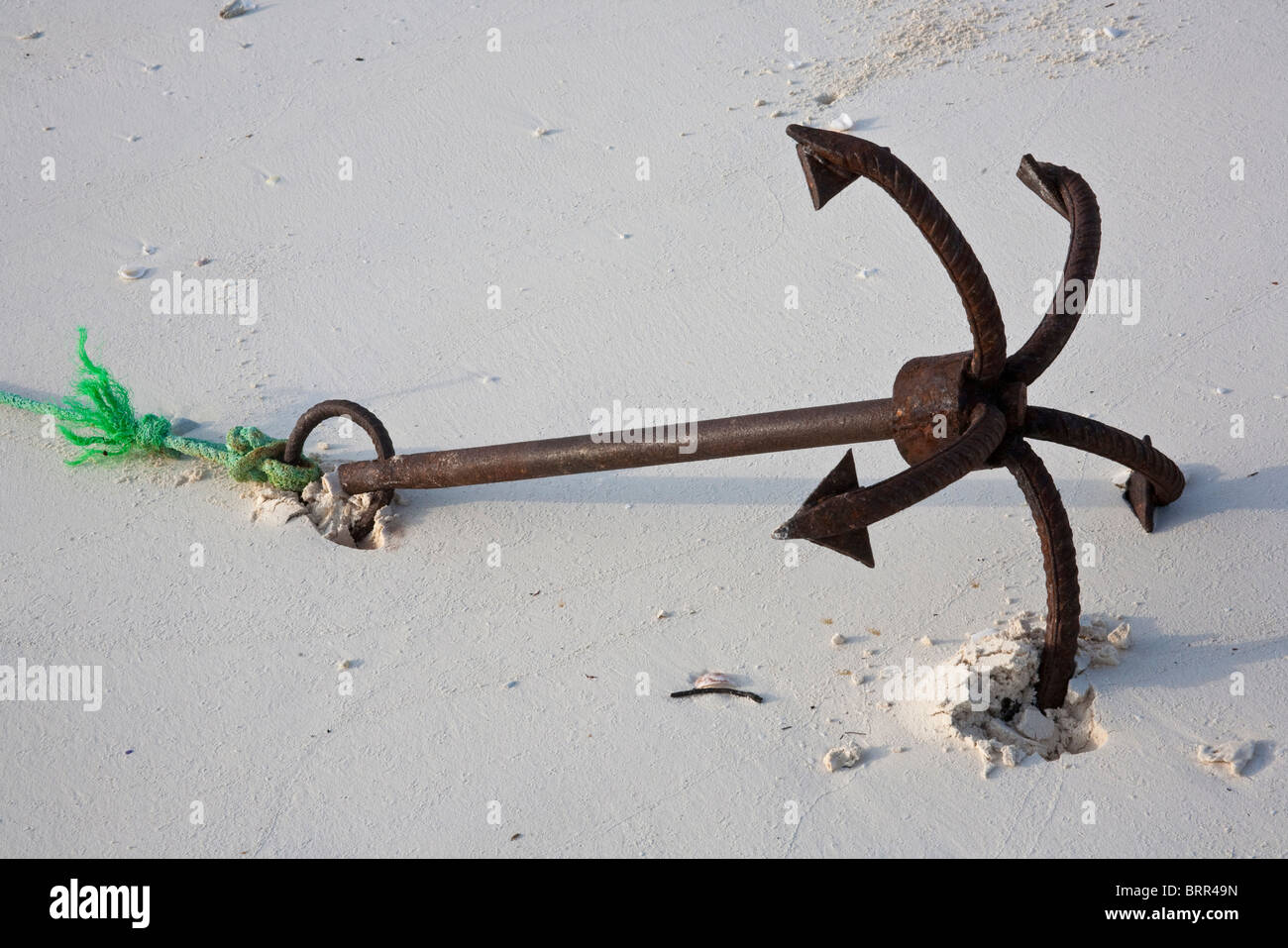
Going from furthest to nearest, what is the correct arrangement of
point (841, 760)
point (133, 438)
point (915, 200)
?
1. point (133, 438)
2. point (841, 760)
3. point (915, 200)

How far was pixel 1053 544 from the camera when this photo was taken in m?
2.11

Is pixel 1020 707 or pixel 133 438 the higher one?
pixel 133 438

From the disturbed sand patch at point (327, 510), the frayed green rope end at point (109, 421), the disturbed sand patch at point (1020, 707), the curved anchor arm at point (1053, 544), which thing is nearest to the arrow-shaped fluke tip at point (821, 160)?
the curved anchor arm at point (1053, 544)

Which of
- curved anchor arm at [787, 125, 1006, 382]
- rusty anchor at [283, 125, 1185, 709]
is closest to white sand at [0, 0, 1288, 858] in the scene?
rusty anchor at [283, 125, 1185, 709]

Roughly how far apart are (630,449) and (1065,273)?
842mm

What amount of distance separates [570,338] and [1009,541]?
→ 123 centimetres

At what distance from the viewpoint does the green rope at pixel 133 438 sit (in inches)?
111

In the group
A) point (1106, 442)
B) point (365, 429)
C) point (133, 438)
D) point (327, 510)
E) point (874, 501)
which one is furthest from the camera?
point (133, 438)

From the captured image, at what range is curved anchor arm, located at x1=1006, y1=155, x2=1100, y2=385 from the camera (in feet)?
7.06

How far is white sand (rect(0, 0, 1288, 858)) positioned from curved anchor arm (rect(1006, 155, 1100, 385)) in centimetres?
52

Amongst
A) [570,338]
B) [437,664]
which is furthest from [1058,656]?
[570,338]

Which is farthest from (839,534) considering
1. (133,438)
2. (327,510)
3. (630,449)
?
(133,438)

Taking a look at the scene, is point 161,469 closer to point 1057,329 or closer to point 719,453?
point 719,453

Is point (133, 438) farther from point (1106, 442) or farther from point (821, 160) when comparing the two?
point (1106, 442)
